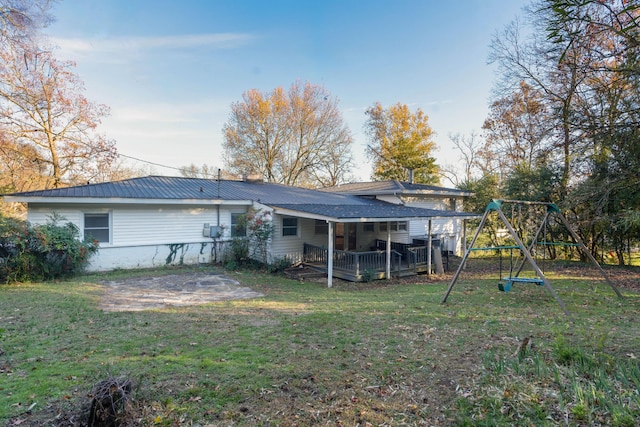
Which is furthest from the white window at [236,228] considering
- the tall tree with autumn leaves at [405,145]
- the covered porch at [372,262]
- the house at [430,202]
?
the tall tree with autumn leaves at [405,145]

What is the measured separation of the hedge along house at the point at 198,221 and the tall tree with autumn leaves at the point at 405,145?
50.1 ft

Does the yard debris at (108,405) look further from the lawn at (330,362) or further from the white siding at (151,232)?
the white siding at (151,232)

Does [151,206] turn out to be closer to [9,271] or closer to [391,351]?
[9,271]

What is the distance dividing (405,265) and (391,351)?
9.34 meters

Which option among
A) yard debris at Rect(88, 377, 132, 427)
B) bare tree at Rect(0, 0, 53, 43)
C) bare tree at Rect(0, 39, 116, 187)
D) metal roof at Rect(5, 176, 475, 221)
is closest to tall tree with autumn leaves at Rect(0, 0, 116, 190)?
bare tree at Rect(0, 39, 116, 187)

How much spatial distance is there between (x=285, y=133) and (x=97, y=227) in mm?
20526

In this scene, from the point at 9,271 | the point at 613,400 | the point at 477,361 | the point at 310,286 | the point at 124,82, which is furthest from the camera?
the point at 124,82

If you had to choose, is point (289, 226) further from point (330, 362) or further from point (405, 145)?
point (405, 145)

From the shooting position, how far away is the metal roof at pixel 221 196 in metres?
11.3

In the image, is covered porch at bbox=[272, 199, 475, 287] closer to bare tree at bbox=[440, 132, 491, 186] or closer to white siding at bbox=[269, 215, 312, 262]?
white siding at bbox=[269, 215, 312, 262]

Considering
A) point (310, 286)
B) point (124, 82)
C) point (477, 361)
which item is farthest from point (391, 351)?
point (124, 82)

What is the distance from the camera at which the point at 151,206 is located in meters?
13.1

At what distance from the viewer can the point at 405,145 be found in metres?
30.9

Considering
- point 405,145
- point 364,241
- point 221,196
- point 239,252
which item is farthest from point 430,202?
point 405,145
